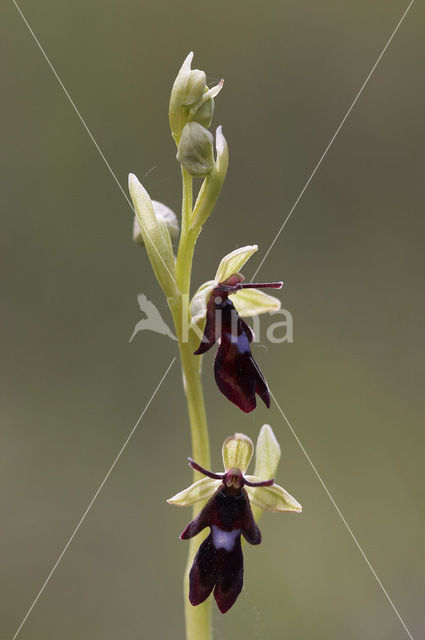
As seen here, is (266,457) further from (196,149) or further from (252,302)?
(196,149)

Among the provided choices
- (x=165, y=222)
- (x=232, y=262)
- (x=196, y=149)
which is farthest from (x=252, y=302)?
(x=196, y=149)

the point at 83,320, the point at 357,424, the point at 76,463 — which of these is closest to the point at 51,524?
the point at 76,463

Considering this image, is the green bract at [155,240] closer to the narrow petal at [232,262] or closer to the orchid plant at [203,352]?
the orchid plant at [203,352]

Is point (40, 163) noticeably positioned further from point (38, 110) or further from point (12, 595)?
point (12, 595)

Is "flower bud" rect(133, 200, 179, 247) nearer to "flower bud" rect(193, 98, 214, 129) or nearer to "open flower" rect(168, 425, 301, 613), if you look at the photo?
"flower bud" rect(193, 98, 214, 129)
